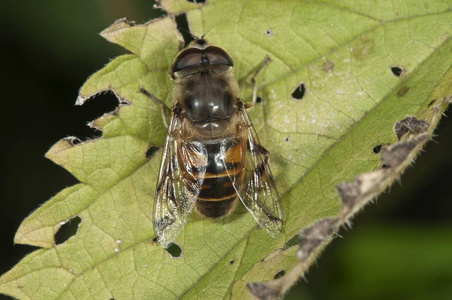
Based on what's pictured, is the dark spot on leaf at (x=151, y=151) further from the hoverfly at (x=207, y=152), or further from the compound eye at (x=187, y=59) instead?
the compound eye at (x=187, y=59)

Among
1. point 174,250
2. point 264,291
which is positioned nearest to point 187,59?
point 174,250

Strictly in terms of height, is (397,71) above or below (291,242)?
above

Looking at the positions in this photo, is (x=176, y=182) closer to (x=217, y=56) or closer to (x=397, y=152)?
(x=217, y=56)

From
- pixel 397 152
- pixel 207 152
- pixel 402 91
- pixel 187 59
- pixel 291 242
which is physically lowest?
pixel 291 242

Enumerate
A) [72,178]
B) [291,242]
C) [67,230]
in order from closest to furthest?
[291,242], [67,230], [72,178]

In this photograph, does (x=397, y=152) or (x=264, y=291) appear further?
(x=397, y=152)

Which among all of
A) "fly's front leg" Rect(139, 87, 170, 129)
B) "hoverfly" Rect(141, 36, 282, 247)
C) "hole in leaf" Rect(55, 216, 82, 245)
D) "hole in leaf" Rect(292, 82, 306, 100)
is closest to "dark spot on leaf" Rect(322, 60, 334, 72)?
"hole in leaf" Rect(292, 82, 306, 100)

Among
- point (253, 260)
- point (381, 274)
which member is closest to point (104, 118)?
point (253, 260)

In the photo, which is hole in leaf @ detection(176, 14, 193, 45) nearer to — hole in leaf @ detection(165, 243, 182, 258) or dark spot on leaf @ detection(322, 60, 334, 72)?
dark spot on leaf @ detection(322, 60, 334, 72)
